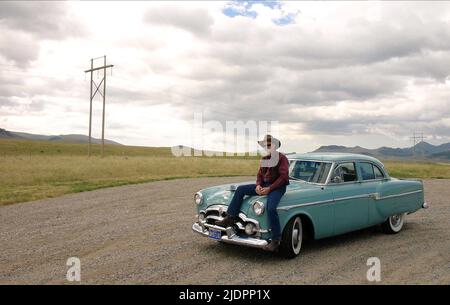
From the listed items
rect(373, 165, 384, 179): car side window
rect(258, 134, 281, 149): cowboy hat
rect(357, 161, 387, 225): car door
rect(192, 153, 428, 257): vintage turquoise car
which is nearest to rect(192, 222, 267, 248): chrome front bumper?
rect(192, 153, 428, 257): vintage turquoise car

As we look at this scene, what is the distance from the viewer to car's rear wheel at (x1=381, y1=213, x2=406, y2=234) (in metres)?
8.71

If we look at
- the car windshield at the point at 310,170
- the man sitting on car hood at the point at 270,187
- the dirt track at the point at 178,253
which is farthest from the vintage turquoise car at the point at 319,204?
the dirt track at the point at 178,253

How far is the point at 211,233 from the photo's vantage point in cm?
693

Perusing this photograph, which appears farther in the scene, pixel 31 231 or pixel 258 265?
pixel 31 231

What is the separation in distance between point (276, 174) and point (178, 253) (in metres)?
2.08

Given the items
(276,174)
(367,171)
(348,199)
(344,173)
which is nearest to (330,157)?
(344,173)

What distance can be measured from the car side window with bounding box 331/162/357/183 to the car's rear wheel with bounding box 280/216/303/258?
1.22m

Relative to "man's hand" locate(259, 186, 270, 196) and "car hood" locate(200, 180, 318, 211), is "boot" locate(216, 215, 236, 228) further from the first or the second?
"man's hand" locate(259, 186, 270, 196)

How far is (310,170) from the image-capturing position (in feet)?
25.9

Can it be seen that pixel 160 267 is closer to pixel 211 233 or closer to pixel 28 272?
pixel 211 233

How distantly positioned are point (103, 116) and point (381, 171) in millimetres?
32226

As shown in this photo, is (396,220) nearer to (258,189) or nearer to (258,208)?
(258,189)

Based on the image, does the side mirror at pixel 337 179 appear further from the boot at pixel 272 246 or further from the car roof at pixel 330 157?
the boot at pixel 272 246
